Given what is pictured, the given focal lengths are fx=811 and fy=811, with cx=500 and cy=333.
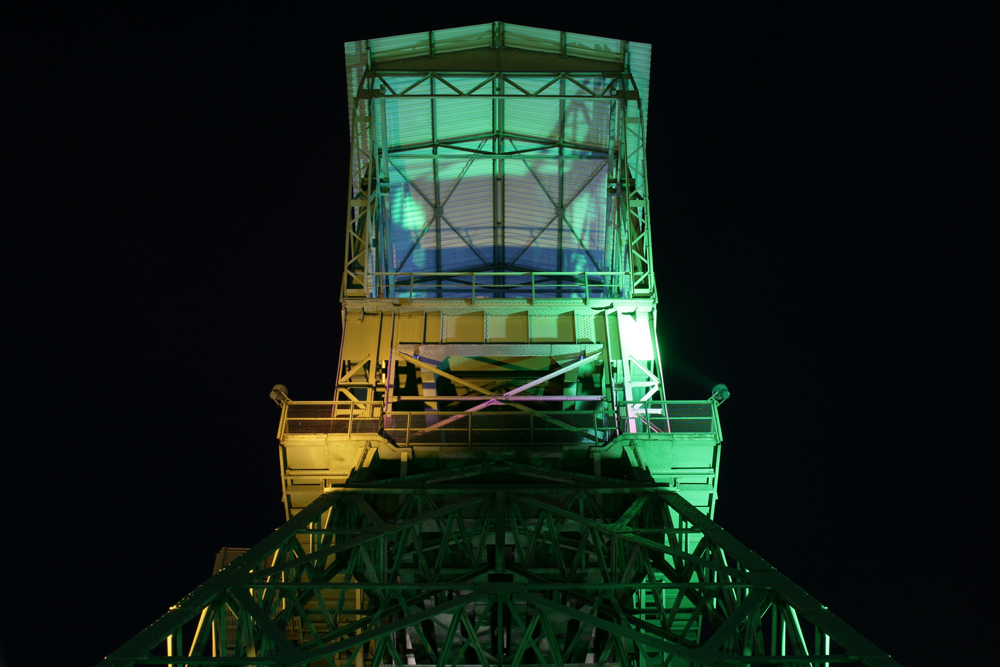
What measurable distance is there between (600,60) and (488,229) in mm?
7373

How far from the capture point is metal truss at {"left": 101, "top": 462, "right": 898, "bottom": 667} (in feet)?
30.0

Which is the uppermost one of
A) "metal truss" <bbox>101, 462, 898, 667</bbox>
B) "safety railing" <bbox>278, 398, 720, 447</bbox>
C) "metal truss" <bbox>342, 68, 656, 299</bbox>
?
"metal truss" <bbox>342, 68, 656, 299</bbox>

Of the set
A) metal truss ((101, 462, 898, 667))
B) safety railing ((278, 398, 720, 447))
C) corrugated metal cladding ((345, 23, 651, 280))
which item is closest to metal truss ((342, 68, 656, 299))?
corrugated metal cladding ((345, 23, 651, 280))

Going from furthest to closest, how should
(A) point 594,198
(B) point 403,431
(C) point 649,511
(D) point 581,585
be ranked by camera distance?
(A) point 594,198, (B) point 403,431, (C) point 649,511, (D) point 581,585

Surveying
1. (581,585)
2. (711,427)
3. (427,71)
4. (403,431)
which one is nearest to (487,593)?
(581,585)

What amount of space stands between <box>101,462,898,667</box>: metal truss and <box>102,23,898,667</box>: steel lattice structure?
5 centimetres

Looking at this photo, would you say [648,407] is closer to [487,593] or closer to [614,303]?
[614,303]

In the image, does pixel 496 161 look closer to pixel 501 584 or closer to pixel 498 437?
pixel 498 437

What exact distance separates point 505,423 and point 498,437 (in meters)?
0.49

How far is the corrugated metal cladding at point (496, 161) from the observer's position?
2444 centimetres

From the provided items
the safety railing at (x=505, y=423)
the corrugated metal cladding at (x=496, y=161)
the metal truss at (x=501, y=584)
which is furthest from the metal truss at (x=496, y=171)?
the metal truss at (x=501, y=584)

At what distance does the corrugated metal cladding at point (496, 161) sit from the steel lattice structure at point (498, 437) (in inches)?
2.9

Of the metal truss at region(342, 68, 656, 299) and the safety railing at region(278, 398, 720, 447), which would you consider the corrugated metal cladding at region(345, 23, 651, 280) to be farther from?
the safety railing at region(278, 398, 720, 447)

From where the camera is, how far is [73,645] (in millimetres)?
35125
